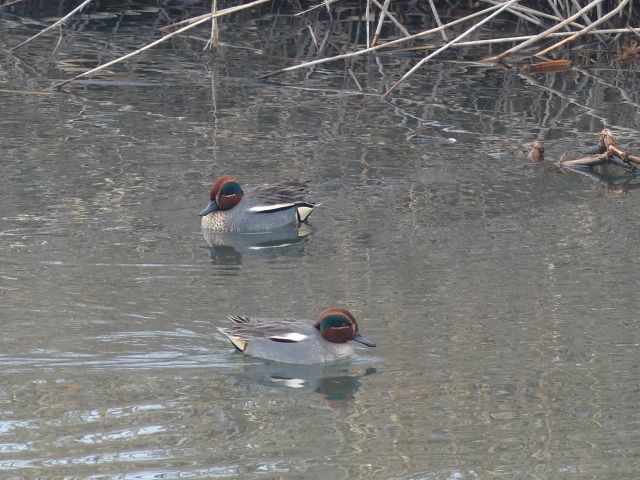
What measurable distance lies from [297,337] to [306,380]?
237 millimetres

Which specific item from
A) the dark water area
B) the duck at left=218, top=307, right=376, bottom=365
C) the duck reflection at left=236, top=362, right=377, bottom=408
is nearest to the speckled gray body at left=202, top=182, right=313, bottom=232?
the dark water area

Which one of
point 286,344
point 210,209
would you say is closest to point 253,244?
point 210,209

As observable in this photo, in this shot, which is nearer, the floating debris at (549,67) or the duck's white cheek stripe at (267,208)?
the duck's white cheek stripe at (267,208)

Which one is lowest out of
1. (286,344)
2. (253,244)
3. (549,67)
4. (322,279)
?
(253,244)

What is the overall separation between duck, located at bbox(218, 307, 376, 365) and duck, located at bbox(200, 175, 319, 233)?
254cm

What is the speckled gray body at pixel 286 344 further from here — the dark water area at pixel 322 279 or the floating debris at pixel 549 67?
the floating debris at pixel 549 67

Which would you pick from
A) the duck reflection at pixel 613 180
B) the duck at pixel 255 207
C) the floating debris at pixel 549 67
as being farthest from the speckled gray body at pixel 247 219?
the floating debris at pixel 549 67

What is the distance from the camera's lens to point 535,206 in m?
9.56

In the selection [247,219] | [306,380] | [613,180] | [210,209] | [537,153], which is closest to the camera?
[306,380]

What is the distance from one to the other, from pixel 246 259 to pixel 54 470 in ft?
12.2

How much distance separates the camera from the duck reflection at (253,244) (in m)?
8.70

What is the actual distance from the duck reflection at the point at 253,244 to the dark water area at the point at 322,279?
0.13ft

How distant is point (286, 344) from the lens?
6.62 metres

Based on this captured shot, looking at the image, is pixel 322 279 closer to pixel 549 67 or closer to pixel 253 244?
pixel 253 244
